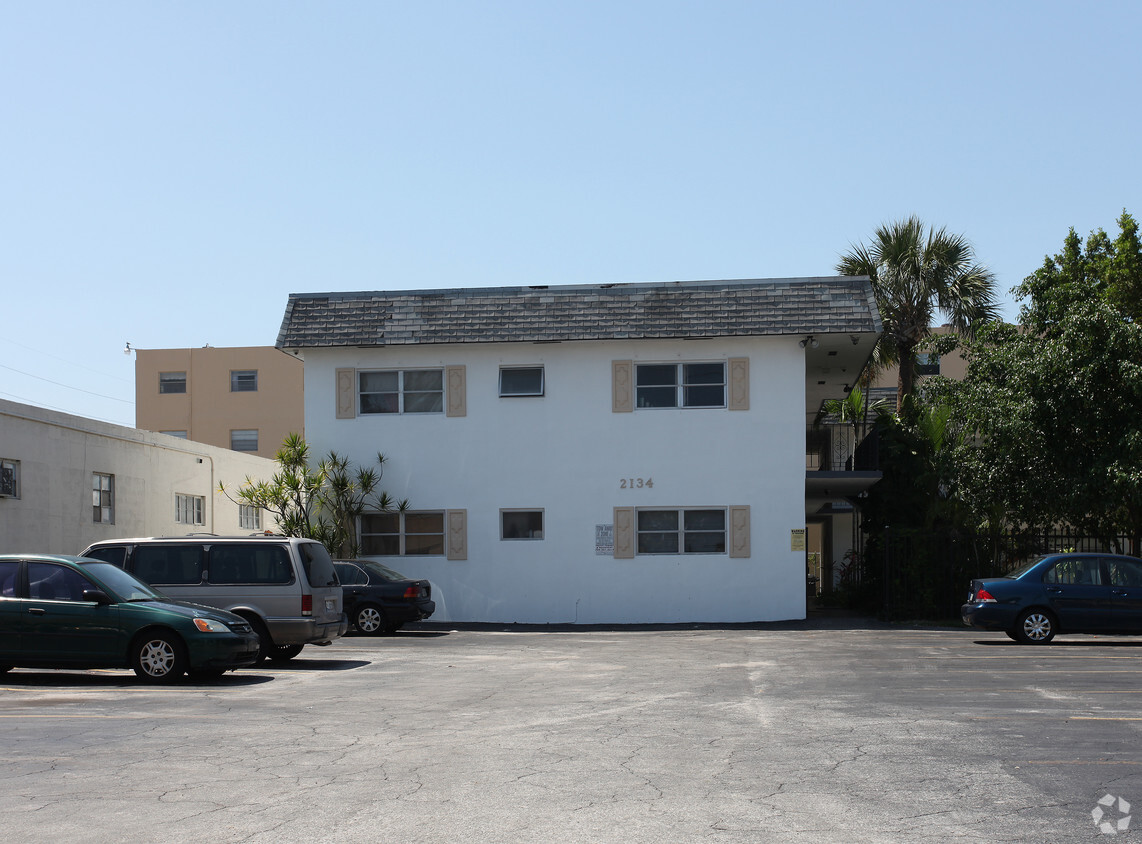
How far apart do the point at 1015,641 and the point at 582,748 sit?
13394mm

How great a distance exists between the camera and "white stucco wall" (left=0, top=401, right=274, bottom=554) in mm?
23922

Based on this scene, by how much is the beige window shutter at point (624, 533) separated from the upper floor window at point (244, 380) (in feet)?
131

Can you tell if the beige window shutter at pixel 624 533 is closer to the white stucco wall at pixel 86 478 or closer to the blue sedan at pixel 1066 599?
the blue sedan at pixel 1066 599

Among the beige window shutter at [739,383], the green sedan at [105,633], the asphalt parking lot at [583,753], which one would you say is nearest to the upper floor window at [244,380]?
the beige window shutter at [739,383]

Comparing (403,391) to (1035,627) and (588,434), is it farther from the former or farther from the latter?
(1035,627)

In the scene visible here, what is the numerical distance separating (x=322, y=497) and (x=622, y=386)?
7114 mm

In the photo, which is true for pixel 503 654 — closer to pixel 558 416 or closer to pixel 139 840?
pixel 558 416

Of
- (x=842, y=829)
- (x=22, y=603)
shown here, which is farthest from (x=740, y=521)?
(x=842, y=829)

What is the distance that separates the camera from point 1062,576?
2039 cm

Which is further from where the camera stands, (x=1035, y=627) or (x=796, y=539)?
(x=796, y=539)

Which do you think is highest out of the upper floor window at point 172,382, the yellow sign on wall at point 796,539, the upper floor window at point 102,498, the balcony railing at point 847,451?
the upper floor window at point 172,382

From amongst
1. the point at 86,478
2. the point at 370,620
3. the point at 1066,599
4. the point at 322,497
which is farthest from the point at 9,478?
the point at 1066,599

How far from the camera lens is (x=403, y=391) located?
2769cm

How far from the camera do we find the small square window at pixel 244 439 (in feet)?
204
